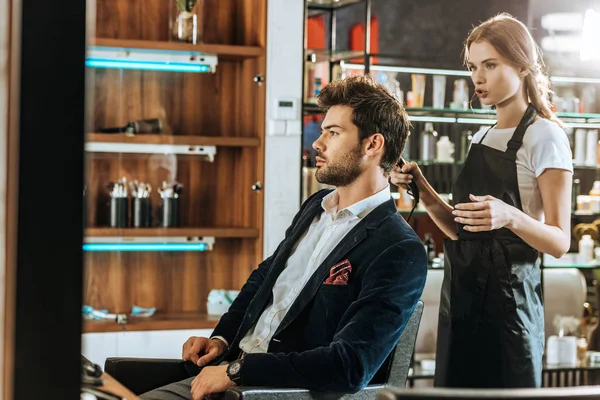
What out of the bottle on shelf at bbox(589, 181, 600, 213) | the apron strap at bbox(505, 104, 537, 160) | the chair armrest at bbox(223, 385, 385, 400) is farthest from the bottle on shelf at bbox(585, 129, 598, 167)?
the chair armrest at bbox(223, 385, 385, 400)

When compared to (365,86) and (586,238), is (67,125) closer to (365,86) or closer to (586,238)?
(365,86)

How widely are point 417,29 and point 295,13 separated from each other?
22.6 inches

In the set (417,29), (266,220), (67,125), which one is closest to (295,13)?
(417,29)

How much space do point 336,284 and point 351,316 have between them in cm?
13

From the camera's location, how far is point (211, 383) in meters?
2.07

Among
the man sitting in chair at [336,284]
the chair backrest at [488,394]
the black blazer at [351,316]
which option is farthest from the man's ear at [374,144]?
the chair backrest at [488,394]

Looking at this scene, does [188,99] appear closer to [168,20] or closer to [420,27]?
[168,20]

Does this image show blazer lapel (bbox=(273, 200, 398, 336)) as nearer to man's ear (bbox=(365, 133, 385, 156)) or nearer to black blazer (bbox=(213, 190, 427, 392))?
black blazer (bbox=(213, 190, 427, 392))

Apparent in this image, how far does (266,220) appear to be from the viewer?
413 cm

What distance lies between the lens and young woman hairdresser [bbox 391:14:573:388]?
299 centimetres

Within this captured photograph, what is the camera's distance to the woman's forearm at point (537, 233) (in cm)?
296

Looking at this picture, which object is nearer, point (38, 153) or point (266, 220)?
point (38, 153)

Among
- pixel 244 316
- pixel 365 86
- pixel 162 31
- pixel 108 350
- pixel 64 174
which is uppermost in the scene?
pixel 162 31

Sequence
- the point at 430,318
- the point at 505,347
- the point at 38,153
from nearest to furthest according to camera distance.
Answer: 1. the point at 38,153
2. the point at 505,347
3. the point at 430,318
